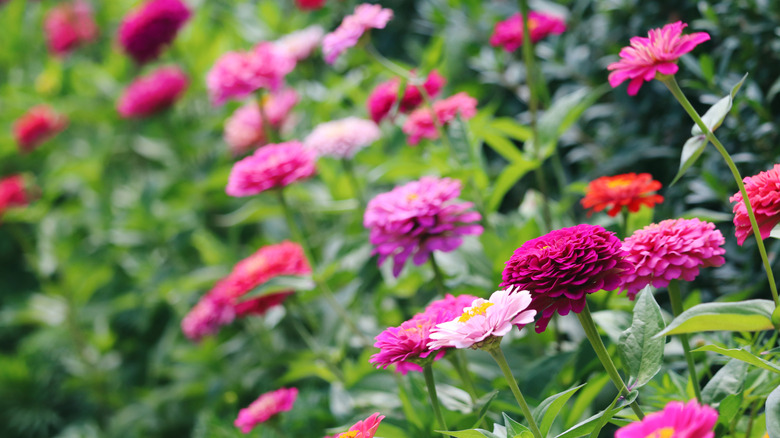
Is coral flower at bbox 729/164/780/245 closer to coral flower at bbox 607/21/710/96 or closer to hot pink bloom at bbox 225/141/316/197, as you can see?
coral flower at bbox 607/21/710/96

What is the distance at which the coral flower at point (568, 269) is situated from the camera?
2.06 feet

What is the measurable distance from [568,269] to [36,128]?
2.16m

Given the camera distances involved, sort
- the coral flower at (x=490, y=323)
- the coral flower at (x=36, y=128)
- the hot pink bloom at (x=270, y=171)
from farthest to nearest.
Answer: the coral flower at (x=36, y=128), the hot pink bloom at (x=270, y=171), the coral flower at (x=490, y=323)

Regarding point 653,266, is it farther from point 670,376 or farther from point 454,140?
point 454,140

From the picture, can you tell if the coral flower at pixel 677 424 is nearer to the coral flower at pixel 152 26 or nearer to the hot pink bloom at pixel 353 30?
the hot pink bloom at pixel 353 30

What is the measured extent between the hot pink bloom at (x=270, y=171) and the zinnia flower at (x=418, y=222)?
26cm

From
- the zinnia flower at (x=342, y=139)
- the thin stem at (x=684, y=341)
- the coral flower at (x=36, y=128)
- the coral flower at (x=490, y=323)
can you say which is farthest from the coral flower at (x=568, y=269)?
the coral flower at (x=36, y=128)

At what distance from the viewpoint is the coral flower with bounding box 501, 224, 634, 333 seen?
0.63 metres

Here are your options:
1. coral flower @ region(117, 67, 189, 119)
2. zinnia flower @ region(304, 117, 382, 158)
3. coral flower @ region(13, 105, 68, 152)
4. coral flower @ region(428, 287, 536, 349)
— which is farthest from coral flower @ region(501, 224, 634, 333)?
coral flower @ region(13, 105, 68, 152)

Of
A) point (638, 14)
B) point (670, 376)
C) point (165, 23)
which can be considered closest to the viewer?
point (670, 376)

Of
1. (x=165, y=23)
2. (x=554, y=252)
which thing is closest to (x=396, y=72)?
(x=554, y=252)

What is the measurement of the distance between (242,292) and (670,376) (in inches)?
29.7

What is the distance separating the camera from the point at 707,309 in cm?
61

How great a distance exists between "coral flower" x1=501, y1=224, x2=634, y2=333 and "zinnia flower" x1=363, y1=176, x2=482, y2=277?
279 mm
